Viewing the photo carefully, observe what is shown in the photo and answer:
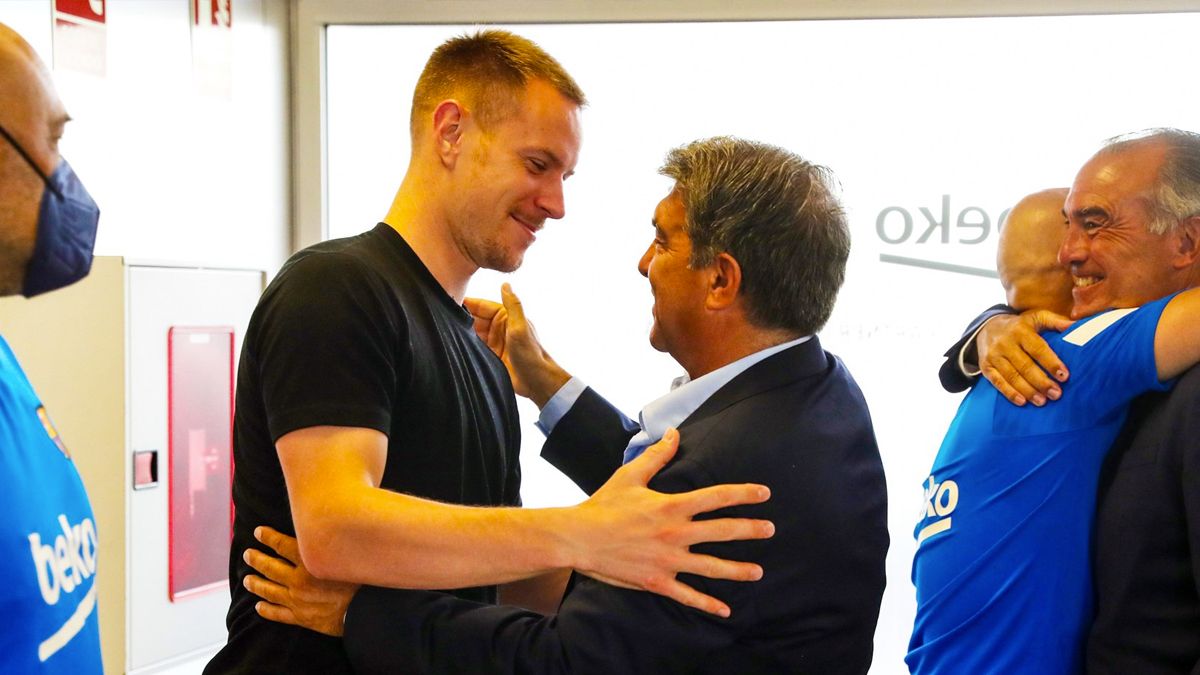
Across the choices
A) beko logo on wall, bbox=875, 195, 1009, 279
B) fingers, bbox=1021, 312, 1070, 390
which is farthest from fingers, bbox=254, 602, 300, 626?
beko logo on wall, bbox=875, 195, 1009, 279

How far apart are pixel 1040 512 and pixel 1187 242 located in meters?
0.49

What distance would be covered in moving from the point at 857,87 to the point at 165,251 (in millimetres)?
2166

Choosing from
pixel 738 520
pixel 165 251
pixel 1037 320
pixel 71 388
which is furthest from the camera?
pixel 165 251

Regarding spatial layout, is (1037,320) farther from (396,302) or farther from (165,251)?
(165,251)

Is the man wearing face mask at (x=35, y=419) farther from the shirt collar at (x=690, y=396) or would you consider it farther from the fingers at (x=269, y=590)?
the shirt collar at (x=690, y=396)

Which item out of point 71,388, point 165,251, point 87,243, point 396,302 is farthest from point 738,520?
point 165,251

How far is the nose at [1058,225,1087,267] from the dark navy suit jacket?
597mm

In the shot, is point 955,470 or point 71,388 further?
point 71,388

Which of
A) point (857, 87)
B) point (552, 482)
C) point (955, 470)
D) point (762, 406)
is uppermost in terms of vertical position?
point (857, 87)

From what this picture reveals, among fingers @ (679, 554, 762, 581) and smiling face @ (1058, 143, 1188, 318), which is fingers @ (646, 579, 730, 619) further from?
smiling face @ (1058, 143, 1188, 318)

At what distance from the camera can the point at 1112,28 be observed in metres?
3.47

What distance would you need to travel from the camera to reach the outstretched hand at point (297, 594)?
4.84 feet

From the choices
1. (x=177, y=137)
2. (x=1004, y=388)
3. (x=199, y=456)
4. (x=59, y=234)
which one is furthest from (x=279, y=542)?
(x=177, y=137)

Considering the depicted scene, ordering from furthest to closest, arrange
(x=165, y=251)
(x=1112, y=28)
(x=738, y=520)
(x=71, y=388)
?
(x=1112, y=28)
(x=165, y=251)
(x=71, y=388)
(x=738, y=520)
